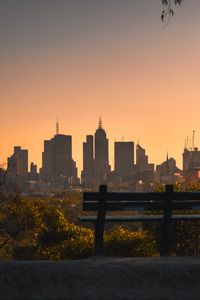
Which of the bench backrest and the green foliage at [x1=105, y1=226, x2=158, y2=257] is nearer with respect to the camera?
the bench backrest

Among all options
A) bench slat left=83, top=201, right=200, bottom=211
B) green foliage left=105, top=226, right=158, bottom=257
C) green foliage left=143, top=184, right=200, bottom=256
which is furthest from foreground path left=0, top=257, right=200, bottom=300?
green foliage left=105, top=226, right=158, bottom=257

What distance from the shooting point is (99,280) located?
28.9 ft

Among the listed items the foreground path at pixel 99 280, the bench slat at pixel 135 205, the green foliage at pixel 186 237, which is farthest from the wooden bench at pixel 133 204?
the green foliage at pixel 186 237

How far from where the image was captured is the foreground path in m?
8.19

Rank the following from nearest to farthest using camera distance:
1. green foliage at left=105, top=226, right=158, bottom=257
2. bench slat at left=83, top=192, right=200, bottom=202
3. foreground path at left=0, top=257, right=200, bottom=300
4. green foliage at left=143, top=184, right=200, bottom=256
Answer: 1. foreground path at left=0, top=257, right=200, bottom=300
2. bench slat at left=83, top=192, right=200, bottom=202
3. green foliage at left=143, top=184, right=200, bottom=256
4. green foliage at left=105, top=226, right=158, bottom=257

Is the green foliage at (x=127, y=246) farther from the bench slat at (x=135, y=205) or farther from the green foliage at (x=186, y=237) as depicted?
the bench slat at (x=135, y=205)

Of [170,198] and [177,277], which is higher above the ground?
[170,198]

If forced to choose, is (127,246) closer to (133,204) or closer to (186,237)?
(186,237)

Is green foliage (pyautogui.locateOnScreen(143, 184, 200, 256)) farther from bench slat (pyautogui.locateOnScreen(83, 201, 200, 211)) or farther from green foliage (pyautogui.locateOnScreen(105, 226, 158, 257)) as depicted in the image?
green foliage (pyautogui.locateOnScreen(105, 226, 158, 257))

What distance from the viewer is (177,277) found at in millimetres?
9219

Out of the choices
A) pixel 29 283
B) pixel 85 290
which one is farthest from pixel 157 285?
pixel 29 283

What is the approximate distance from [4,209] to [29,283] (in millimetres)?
33631

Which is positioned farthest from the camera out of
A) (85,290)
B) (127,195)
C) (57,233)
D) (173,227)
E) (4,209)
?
(57,233)

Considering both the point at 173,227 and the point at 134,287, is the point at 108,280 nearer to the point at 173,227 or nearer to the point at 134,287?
the point at 134,287
